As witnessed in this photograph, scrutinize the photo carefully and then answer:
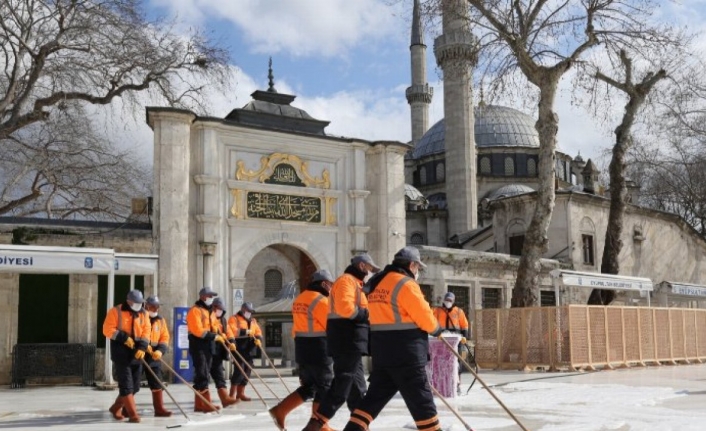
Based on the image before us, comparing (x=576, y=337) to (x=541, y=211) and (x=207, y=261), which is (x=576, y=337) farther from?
(x=207, y=261)

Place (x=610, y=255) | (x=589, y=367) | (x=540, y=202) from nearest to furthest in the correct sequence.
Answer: (x=589, y=367), (x=540, y=202), (x=610, y=255)

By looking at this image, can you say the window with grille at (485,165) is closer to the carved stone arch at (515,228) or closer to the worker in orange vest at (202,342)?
the carved stone arch at (515,228)

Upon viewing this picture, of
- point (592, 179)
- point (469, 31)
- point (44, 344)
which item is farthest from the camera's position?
point (592, 179)

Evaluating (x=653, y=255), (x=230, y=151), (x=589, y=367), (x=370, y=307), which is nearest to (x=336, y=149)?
(x=230, y=151)

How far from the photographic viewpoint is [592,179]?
137 ft

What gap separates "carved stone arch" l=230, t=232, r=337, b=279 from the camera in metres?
18.6

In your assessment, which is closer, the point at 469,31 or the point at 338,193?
the point at 338,193

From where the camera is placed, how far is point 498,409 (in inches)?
432

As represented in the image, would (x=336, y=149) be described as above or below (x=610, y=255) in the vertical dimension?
above

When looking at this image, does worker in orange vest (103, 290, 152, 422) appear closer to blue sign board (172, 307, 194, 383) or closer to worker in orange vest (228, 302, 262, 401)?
worker in orange vest (228, 302, 262, 401)

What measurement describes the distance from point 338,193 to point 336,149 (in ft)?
3.59

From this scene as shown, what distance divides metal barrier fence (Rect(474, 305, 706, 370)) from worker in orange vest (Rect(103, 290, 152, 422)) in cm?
1158

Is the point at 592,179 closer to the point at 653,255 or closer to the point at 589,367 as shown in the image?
the point at 653,255

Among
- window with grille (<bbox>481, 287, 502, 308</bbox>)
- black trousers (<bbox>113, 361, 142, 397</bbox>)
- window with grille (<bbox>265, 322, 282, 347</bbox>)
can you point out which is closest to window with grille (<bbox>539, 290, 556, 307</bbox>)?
window with grille (<bbox>481, 287, 502, 308</bbox>)
